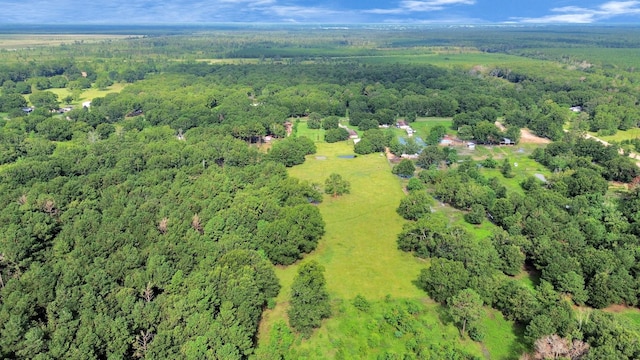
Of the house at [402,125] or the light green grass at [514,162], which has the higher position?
the house at [402,125]

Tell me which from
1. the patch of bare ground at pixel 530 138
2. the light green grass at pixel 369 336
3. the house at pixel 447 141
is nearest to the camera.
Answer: the light green grass at pixel 369 336

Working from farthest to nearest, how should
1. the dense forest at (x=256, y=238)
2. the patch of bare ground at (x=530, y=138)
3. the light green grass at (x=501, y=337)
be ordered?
1. the patch of bare ground at (x=530, y=138)
2. the light green grass at (x=501, y=337)
3. the dense forest at (x=256, y=238)

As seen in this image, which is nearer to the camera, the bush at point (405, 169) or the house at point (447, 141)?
the bush at point (405, 169)

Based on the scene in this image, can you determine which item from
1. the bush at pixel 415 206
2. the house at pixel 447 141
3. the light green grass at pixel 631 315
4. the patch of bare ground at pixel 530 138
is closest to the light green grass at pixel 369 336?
the light green grass at pixel 631 315

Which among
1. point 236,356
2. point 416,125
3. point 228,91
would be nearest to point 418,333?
point 236,356

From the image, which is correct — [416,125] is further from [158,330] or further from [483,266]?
[158,330]

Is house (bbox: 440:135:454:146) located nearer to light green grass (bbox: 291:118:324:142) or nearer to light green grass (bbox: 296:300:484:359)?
light green grass (bbox: 291:118:324:142)

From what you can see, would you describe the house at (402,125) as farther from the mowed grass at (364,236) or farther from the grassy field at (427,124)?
the mowed grass at (364,236)

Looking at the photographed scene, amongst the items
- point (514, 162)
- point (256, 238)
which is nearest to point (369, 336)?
point (256, 238)

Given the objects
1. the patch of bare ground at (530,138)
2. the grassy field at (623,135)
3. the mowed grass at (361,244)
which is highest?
the grassy field at (623,135)
